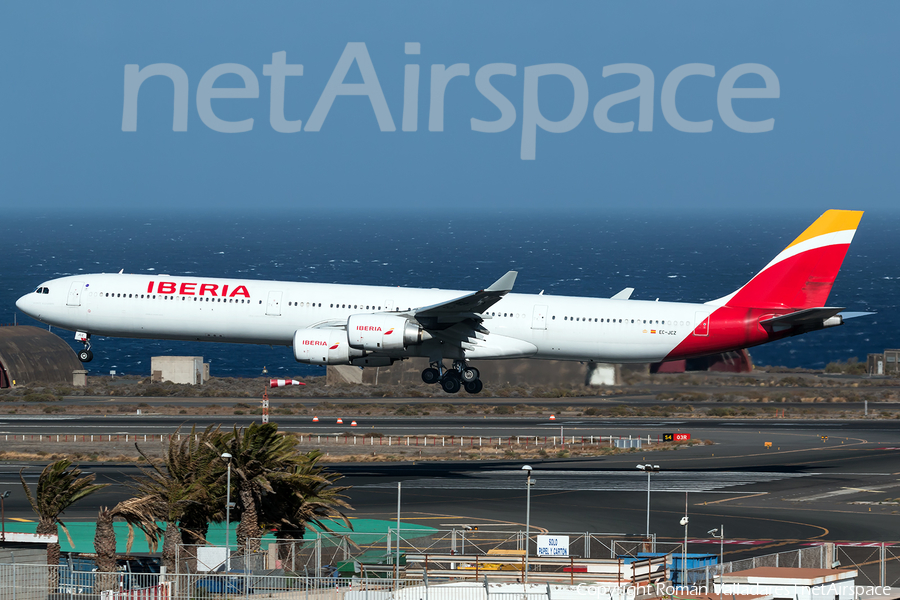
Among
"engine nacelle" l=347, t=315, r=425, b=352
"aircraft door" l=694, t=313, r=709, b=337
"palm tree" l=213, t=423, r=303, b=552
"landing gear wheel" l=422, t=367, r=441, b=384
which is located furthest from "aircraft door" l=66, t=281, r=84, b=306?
"aircraft door" l=694, t=313, r=709, b=337

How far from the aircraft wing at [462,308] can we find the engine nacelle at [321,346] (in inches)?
152

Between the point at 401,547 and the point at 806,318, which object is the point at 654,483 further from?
the point at 401,547

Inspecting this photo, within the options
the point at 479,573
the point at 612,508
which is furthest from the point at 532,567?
the point at 612,508

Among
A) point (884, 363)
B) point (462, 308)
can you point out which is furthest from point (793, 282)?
point (884, 363)

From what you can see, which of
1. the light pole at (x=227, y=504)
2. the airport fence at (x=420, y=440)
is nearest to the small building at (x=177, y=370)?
the airport fence at (x=420, y=440)

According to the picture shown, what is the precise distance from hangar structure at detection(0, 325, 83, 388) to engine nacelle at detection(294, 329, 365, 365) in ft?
178

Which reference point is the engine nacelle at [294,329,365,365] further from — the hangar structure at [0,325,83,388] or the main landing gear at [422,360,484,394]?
the hangar structure at [0,325,83,388]

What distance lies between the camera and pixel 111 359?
165750 millimetres

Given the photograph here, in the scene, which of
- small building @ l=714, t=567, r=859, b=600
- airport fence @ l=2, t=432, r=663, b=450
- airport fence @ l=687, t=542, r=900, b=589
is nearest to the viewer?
small building @ l=714, t=567, r=859, b=600

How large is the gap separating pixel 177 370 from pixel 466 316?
56.6m

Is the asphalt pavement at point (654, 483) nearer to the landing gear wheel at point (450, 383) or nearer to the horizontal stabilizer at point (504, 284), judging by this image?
the landing gear wheel at point (450, 383)

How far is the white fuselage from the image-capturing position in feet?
204

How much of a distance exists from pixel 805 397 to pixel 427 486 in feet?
165

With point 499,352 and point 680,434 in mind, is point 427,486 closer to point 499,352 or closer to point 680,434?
point 499,352
